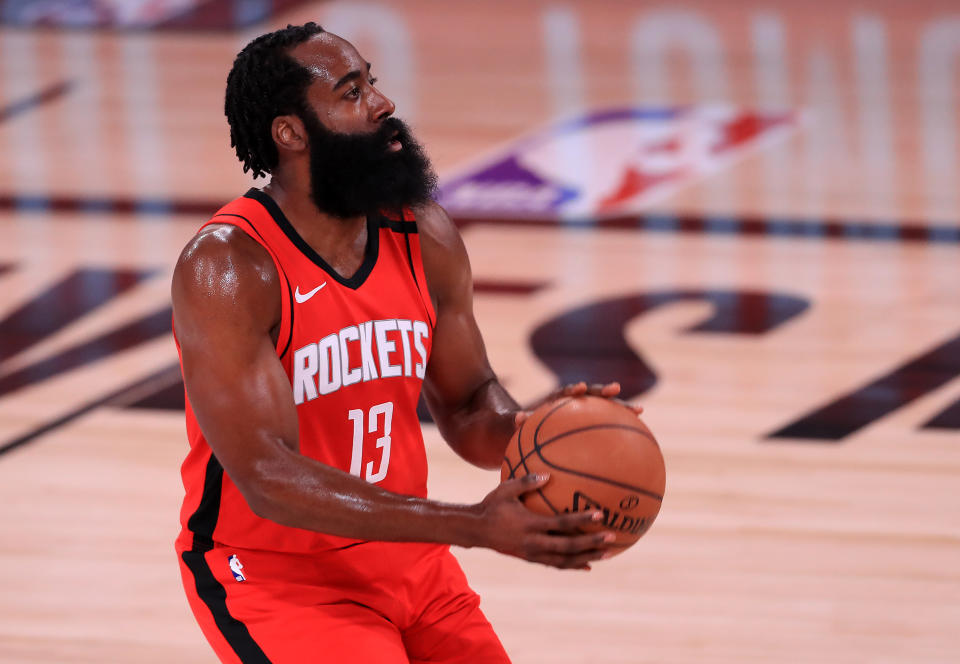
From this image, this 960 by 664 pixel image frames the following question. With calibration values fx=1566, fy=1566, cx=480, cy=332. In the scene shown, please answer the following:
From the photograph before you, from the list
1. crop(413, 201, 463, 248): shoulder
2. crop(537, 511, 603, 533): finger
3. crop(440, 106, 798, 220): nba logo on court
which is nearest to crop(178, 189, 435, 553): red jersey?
crop(413, 201, 463, 248): shoulder

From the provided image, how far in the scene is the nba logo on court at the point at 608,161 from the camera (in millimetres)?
8102

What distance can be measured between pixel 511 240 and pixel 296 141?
15.4ft

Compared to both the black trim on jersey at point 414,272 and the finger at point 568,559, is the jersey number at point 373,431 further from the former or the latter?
the finger at point 568,559

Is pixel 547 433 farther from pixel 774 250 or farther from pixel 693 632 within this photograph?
pixel 774 250

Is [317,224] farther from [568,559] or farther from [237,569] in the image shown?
[568,559]

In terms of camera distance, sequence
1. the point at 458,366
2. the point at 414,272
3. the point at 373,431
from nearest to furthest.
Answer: the point at 373,431
the point at 414,272
the point at 458,366

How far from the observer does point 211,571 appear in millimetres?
2920

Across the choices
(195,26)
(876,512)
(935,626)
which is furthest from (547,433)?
(195,26)

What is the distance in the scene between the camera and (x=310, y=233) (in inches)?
115

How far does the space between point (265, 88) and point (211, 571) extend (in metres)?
0.90

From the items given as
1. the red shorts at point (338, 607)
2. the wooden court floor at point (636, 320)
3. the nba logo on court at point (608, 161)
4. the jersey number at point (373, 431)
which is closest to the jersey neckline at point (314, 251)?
the jersey number at point (373, 431)

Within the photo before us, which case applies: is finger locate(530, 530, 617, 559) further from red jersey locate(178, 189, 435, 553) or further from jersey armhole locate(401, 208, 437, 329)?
jersey armhole locate(401, 208, 437, 329)

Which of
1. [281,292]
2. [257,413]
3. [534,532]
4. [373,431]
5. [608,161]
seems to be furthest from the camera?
[608,161]

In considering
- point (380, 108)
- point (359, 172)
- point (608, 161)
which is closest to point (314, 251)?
point (359, 172)
